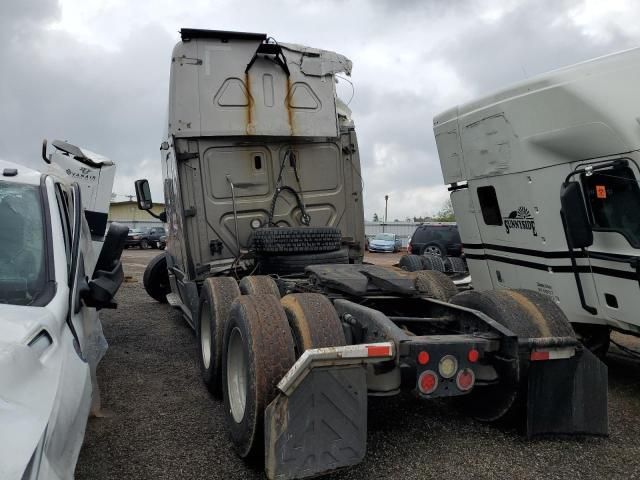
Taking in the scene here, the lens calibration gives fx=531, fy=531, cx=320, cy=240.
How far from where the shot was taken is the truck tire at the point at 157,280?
10.2 m

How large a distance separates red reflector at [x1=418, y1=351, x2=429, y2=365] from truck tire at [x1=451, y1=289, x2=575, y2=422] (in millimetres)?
602

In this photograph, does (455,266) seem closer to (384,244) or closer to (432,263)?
(432,263)

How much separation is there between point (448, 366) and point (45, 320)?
7.25 ft

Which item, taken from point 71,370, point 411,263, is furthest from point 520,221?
point 71,370

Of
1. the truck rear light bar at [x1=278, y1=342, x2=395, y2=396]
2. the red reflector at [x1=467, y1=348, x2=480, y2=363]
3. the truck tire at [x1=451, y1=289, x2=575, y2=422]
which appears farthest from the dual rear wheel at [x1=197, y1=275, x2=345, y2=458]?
the truck tire at [x1=451, y1=289, x2=575, y2=422]

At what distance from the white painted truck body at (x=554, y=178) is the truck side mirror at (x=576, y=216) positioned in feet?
0.74

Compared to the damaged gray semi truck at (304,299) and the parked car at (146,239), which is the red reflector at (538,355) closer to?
the damaged gray semi truck at (304,299)

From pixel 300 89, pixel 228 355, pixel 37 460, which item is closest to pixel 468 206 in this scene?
pixel 300 89

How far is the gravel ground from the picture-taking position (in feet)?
10.6

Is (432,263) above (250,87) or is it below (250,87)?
below

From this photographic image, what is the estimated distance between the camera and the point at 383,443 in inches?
142

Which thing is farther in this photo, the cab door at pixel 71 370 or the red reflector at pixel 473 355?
the red reflector at pixel 473 355

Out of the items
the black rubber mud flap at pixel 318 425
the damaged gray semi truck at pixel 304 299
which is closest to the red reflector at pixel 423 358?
the damaged gray semi truck at pixel 304 299

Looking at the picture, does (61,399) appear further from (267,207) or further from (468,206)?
(468,206)
